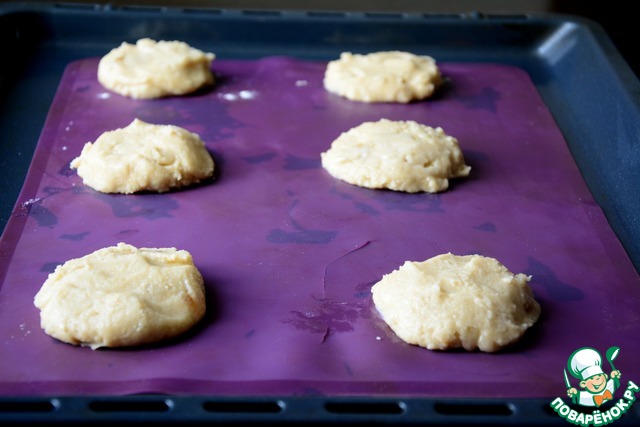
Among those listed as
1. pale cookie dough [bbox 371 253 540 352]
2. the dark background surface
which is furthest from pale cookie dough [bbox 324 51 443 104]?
the dark background surface

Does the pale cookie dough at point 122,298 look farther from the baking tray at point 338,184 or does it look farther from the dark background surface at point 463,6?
the dark background surface at point 463,6

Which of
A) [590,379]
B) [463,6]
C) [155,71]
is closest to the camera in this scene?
[590,379]

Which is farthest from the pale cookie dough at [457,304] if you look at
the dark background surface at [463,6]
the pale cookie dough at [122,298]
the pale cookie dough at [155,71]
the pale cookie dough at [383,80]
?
the dark background surface at [463,6]

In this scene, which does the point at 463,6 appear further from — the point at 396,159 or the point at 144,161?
the point at 144,161

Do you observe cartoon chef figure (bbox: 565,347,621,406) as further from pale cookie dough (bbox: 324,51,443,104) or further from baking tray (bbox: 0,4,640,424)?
pale cookie dough (bbox: 324,51,443,104)

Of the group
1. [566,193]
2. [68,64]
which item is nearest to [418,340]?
[566,193]

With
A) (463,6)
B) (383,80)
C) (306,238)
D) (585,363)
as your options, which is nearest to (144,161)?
(306,238)

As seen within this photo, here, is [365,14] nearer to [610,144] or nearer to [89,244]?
[610,144]
